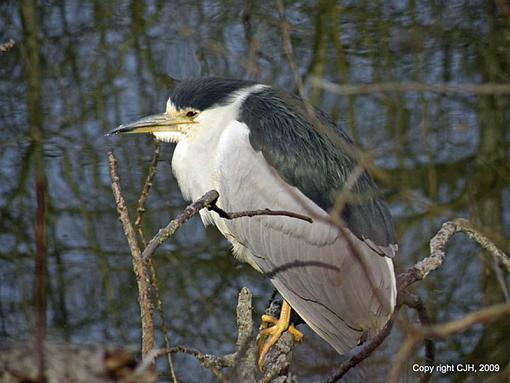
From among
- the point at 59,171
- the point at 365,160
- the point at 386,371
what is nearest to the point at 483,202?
the point at 386,371

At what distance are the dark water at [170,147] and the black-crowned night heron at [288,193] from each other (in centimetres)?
79

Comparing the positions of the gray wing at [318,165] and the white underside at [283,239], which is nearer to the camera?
the gray wing at [318,165]

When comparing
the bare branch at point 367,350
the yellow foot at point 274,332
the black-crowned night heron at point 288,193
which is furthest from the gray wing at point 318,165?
the bare branch at point 367,350

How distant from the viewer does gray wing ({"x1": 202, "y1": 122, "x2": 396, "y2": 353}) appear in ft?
9.36

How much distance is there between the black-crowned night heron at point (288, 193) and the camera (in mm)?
2775

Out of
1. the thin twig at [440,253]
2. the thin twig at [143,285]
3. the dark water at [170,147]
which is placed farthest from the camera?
the dark water at [170,147]

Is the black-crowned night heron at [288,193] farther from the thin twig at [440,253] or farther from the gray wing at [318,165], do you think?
the thin twig at [440,253]

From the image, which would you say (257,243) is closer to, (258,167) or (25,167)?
(258,167)

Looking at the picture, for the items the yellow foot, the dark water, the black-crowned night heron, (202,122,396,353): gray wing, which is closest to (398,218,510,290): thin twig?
the black-crowned night heron

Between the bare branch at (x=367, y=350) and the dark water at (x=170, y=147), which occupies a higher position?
the bare branch at (x=367, y=350)

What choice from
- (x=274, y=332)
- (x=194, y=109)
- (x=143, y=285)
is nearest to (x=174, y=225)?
(x=143, y=285)

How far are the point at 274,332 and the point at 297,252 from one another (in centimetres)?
28

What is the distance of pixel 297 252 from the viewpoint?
9.83 ft

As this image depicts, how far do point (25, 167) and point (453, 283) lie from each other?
8.16 ft
